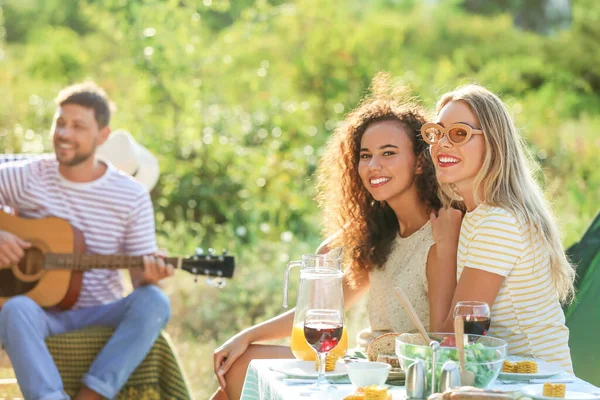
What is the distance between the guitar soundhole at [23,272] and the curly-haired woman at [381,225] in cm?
131

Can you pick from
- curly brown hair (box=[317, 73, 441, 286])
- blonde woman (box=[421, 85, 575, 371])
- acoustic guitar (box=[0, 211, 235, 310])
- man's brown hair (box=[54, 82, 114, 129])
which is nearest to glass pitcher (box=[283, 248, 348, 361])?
blonde woman (box=[421, 85, 575, 371])

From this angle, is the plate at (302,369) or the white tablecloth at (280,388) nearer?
the white tablecloth at (280,388)

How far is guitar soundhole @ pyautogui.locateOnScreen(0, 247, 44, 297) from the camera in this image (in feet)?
12.2

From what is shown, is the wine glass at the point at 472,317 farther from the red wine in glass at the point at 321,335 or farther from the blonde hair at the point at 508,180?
the blonde hair at the point at 508,180

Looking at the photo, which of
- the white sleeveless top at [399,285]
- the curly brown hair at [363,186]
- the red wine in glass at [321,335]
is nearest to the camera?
the red wine in glass at [321,335]

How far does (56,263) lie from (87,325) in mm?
296

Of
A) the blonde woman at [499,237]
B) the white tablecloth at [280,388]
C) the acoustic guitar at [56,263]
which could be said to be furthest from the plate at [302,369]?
the acoustic guitar at [56,263]

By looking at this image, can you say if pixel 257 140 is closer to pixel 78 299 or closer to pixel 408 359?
pixel 78 299

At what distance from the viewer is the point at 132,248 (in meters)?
3.82

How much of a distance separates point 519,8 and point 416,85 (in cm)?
713

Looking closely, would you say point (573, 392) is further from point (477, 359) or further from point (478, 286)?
point (478, 286)

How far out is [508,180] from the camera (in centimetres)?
225

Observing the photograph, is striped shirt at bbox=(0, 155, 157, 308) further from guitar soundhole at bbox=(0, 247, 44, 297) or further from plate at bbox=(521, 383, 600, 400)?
plate at bbox=(521, 383, 600, 400)

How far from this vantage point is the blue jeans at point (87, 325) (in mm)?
3283
